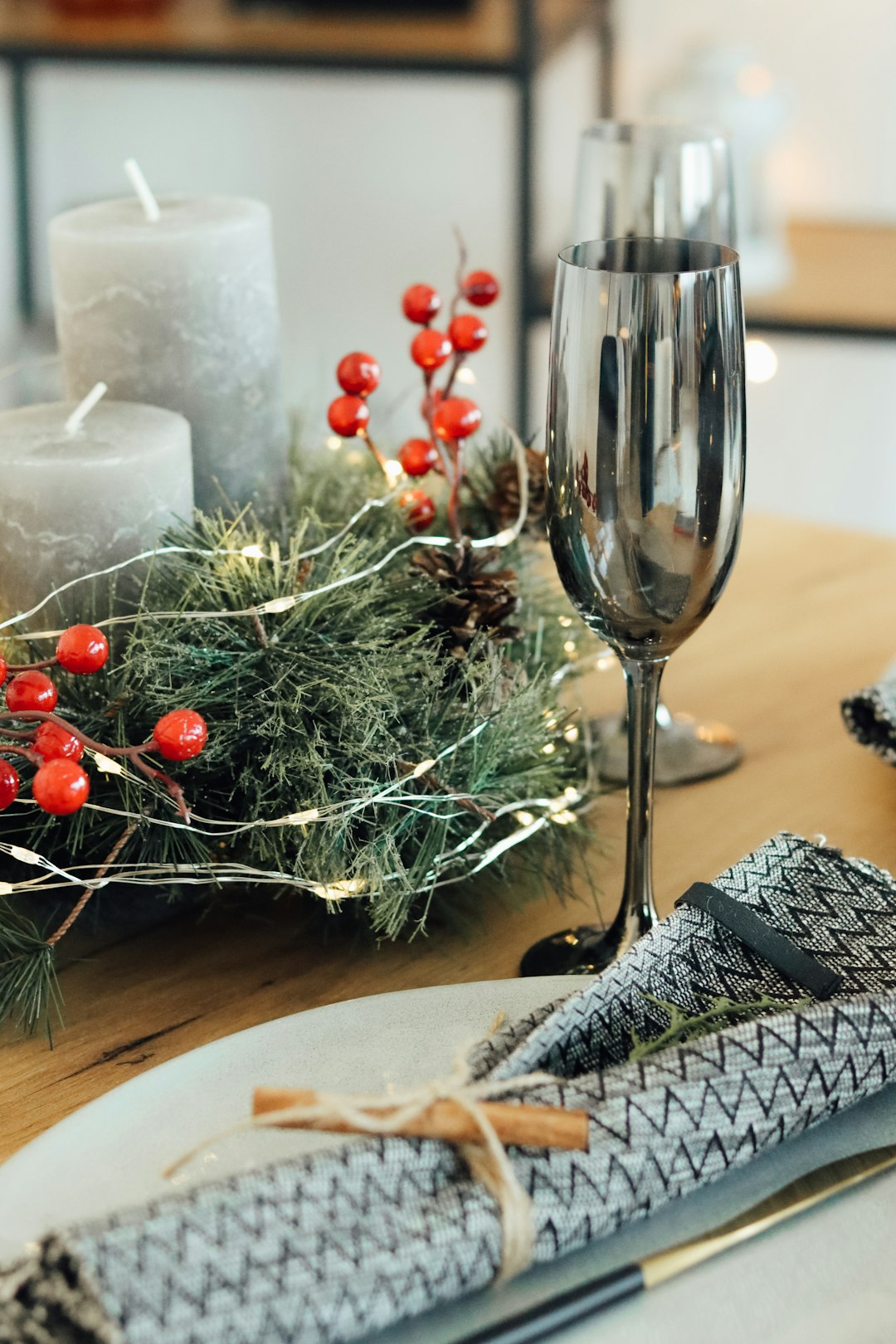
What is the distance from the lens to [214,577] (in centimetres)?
47

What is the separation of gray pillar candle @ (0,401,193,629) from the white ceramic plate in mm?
182

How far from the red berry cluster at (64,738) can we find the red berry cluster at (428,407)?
0.16 metres

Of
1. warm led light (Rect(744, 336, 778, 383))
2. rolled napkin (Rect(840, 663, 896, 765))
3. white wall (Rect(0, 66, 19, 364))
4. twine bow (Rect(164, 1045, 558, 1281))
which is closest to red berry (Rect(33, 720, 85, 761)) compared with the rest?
twine bow (Rect(164, 1045, 558, 1281))

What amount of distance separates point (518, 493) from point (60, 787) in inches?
11.2

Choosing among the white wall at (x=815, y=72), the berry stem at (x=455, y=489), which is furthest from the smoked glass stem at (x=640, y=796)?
the white wall at (x=815, y=72)

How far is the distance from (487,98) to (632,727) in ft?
4.48

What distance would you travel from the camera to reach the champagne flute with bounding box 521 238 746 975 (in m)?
0.37

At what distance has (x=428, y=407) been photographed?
1.84ft

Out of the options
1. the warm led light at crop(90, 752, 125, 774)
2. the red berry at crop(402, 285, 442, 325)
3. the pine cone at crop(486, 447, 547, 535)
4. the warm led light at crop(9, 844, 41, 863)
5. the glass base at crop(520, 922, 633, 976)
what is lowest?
the glass base at crop(520, 922, 633, 976)

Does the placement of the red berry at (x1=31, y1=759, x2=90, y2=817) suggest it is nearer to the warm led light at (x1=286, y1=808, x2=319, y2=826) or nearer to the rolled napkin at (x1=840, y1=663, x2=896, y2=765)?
the warm led light at (x1=286, y1=808, x2=319, y2=826)

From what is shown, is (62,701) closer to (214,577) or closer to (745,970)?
(214,577)

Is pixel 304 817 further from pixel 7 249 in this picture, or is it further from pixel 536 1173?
pixel 7 249

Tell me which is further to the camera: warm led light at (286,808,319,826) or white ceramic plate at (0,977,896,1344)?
warm led light at (286,808,319,826)

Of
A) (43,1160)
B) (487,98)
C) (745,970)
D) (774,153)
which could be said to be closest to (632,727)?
(745,970)
